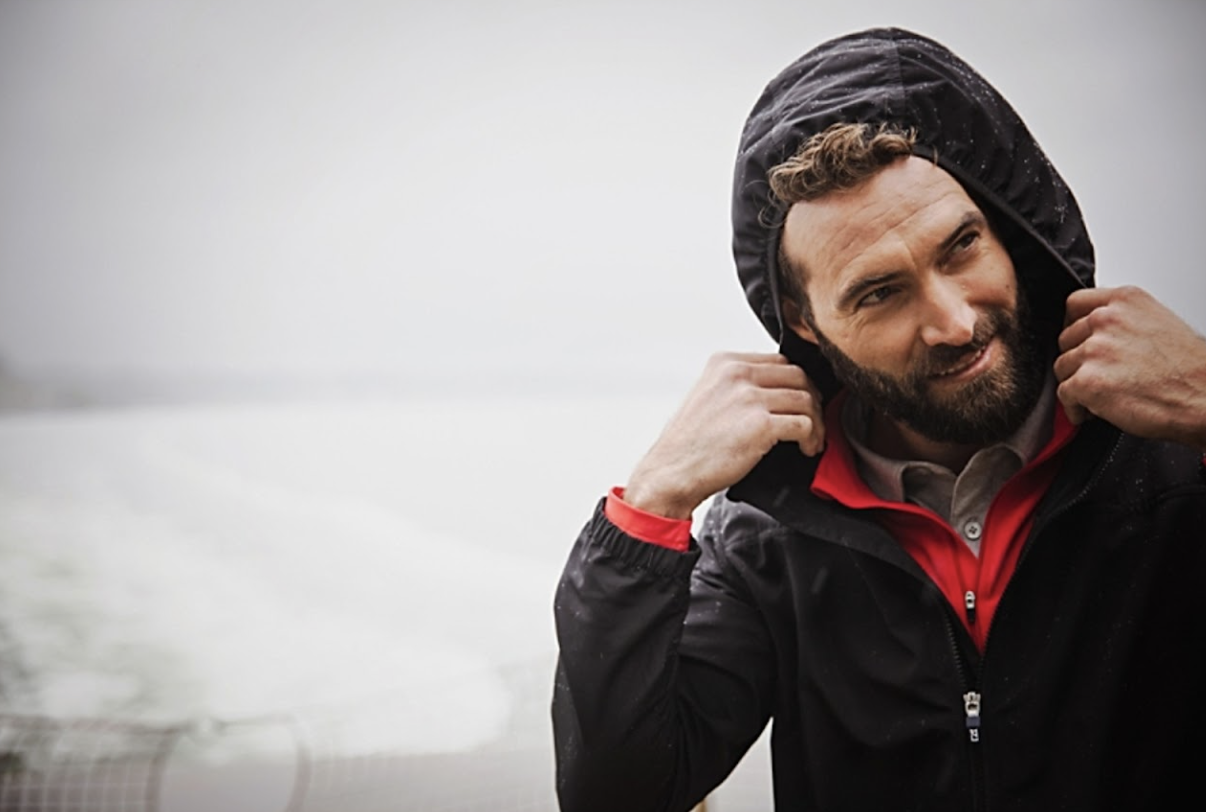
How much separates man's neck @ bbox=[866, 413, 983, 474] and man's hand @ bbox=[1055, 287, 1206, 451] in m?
0.21

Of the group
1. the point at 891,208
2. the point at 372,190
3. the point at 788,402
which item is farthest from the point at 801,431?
the point at 372,190

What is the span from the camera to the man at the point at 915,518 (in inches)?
37.9

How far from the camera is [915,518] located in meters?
1.08

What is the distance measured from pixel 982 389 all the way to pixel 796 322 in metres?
0.27

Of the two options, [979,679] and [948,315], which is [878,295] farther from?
[979,679]

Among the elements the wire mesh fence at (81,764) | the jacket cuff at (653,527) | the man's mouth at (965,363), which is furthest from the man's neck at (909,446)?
the wire mesh fence at (81,764)

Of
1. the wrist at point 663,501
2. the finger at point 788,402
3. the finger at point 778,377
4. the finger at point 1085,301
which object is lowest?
the wrist at point 663,501

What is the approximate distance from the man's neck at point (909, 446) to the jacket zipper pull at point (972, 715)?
0.32 m

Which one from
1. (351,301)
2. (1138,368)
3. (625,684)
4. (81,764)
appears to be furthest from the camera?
(351,301)

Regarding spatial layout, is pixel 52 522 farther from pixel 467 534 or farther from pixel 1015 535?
pixel 1015 535

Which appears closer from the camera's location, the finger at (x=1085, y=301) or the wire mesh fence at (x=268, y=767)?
the finger at (x=1085, y=301)

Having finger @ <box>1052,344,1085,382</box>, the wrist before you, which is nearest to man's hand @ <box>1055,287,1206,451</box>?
finger @ <box>1052,344,1085,382</box>

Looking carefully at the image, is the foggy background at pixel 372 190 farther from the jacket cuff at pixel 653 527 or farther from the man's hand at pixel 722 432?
the jacket cuff at pixel 653 527

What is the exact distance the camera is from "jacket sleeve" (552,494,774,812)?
0.99 metres
